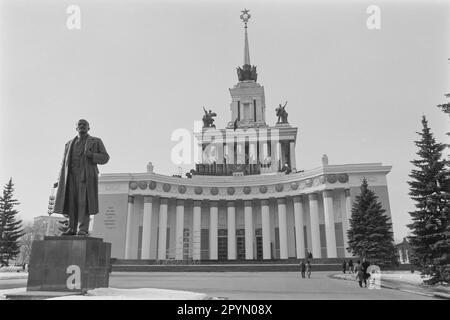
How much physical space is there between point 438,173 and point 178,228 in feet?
108

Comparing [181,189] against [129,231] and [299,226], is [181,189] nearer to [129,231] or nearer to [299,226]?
[129,231]

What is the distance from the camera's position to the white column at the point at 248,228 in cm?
4328

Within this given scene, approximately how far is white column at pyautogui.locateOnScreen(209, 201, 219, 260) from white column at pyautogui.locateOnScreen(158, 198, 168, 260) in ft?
19.4

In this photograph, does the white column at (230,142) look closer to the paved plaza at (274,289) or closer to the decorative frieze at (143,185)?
the decorative frieze at (143,185)

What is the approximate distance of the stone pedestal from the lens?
6.77m

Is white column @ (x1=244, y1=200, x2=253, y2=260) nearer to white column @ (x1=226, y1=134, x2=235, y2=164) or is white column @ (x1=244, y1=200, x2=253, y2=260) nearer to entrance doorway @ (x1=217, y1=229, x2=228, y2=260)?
entrance doorway @ (x1=217, y1=229, x2=228, y2=260)

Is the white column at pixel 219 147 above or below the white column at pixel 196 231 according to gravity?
above

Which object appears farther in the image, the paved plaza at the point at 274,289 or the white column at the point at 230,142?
the white column at the point at 230,142

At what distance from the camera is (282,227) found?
43031 millimetres

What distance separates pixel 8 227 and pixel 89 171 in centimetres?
3355

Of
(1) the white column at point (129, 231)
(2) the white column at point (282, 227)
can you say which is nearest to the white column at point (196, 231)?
(1) the white column at point (129, 231)

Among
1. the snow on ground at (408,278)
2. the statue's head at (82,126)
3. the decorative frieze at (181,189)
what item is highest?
the decorative frieze at (181,189)

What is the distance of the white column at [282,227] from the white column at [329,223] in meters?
5.24

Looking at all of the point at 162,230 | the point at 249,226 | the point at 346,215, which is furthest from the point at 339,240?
the point at 162,230
